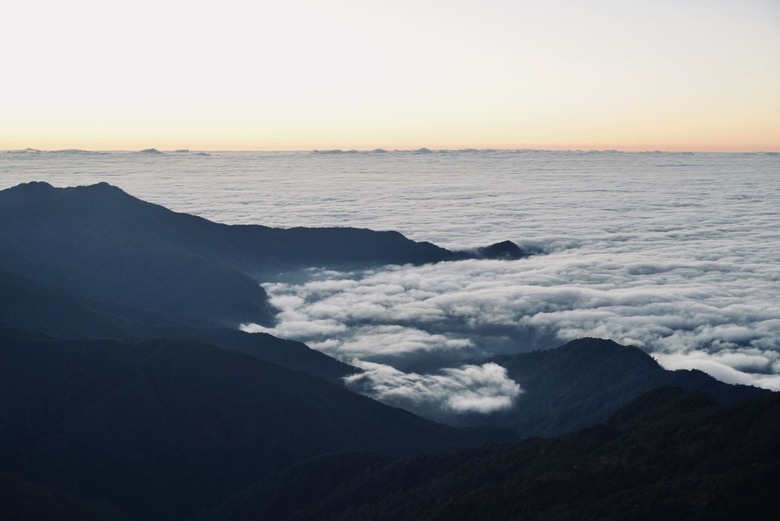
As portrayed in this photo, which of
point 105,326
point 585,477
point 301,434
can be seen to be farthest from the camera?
point 105,326

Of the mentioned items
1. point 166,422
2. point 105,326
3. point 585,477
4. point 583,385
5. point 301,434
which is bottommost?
point 583,385

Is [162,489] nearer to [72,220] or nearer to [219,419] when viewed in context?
[219,419]

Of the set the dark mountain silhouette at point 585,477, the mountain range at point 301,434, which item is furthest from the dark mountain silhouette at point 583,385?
the dark mountain silhouette at point 585,477

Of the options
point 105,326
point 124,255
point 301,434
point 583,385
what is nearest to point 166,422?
point 301,434

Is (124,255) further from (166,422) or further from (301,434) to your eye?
(301,434)

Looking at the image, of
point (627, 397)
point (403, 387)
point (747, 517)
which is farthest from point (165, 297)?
point (747, 517)

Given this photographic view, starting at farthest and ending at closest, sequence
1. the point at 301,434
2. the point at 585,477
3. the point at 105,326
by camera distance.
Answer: the point at 105,326 → the point at 301,434 → the point at 585,477

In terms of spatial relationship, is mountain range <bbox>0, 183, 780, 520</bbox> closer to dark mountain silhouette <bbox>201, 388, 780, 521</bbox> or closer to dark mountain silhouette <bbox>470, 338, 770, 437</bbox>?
dark mountain silhouette <bbox>201, 388, 780, 521</bbox>
